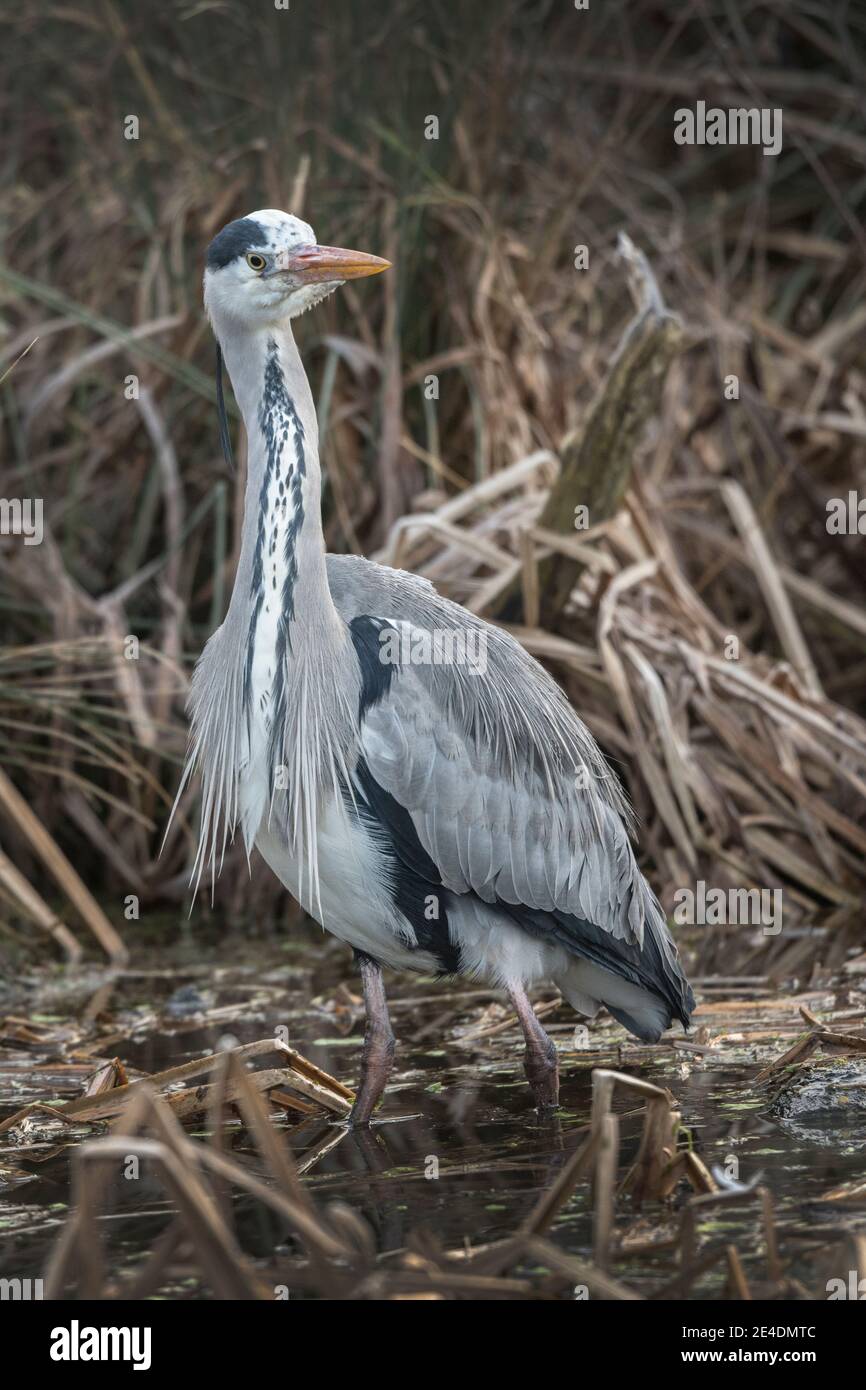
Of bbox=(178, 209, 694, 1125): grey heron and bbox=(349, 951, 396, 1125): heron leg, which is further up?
bbox=(178, 209, 694, 1125): grey heron

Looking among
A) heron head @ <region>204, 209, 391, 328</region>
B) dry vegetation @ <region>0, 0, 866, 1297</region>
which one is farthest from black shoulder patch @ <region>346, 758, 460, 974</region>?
dry vegetation @ <region>0, 0, 866, 1297</region>

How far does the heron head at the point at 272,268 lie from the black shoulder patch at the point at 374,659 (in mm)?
927

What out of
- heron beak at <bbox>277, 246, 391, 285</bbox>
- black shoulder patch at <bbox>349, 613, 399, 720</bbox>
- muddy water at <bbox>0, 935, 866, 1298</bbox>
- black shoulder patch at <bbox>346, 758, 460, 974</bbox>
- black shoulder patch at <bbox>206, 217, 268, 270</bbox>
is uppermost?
black shoulder patch at <bbox>206, 217, 268, 270</bbox>

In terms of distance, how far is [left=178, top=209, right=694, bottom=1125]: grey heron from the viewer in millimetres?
5031

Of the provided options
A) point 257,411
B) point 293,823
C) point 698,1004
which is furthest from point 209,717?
point 698,1004

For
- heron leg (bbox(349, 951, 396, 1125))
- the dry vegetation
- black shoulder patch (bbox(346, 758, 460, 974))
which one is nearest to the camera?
heron leg (bbox(349, 951, 396, 1125))

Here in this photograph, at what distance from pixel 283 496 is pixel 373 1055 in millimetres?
1609

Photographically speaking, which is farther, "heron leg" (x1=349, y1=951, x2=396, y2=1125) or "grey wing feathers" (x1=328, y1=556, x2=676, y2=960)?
"grey wing feathers" (x1=328, y1=556, x2=676, y2=960)

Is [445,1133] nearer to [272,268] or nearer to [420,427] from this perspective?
[272,268]

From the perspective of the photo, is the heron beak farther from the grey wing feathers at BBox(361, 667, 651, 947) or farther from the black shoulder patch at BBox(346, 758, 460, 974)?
the black shoulder patch at BBox(346, 758, 460, 974)

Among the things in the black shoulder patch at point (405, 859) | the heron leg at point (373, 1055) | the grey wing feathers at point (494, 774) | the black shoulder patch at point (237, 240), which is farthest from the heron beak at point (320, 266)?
the heron leg at point (373, 1055)

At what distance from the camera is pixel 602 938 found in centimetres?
532

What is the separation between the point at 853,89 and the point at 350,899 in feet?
25.2

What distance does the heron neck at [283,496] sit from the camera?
5.05m
